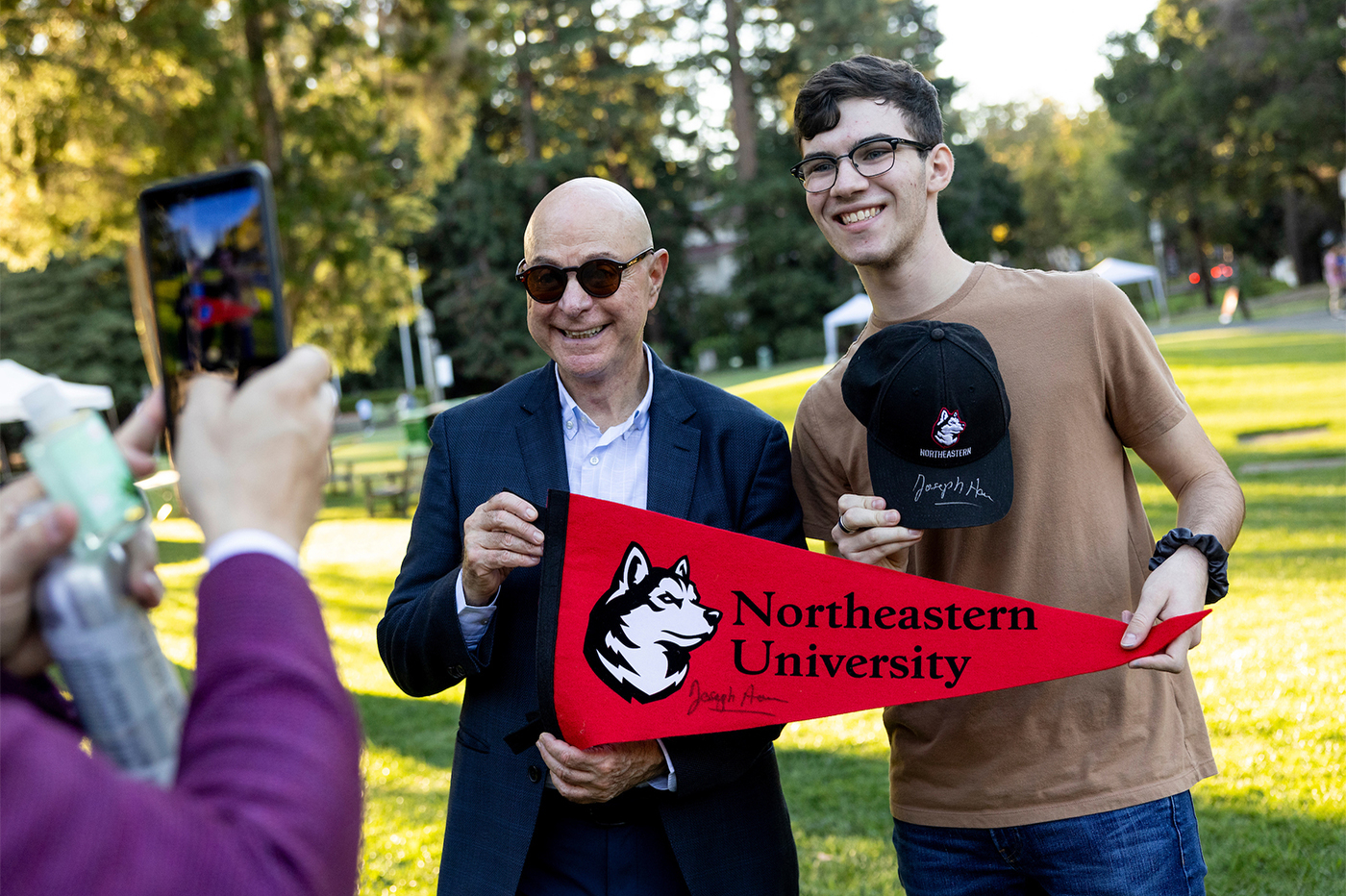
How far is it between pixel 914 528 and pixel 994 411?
346 millimetres

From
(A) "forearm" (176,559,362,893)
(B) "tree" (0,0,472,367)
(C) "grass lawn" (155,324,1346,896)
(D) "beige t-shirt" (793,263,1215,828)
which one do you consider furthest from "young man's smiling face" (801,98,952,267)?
(B) "tree" (0,0,472,367)

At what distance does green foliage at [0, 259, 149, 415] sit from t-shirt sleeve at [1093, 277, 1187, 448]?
6008 centimetres

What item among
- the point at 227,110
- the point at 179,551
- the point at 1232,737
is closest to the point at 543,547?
the point at 1232,737

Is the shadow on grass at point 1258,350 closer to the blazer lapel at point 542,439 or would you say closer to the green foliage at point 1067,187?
the blazer lapel at point 542,439

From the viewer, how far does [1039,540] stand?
2.71 meters

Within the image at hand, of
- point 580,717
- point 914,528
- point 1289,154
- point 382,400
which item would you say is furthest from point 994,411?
point 382,400

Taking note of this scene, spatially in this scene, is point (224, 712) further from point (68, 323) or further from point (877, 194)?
point (68, 323)

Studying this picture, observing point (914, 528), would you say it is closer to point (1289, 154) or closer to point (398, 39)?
point (398, 39)

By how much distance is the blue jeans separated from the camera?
2.56 meters

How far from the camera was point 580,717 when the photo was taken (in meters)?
2.66

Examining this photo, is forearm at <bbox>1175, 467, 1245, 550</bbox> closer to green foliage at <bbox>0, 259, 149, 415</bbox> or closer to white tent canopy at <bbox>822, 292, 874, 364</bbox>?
white tent canopy at <bbox>822, 292, 874, 364</bbox>

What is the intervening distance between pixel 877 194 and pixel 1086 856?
176 centimetres

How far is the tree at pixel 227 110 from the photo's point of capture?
12906 mm

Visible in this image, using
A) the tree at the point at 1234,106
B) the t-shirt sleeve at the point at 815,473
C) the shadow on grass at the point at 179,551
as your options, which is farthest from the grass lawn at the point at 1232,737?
the tree at the point at 1234,106
